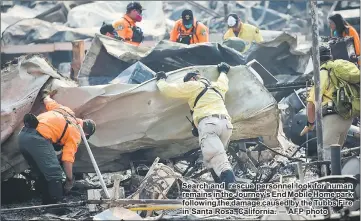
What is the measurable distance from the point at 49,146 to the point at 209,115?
207cm

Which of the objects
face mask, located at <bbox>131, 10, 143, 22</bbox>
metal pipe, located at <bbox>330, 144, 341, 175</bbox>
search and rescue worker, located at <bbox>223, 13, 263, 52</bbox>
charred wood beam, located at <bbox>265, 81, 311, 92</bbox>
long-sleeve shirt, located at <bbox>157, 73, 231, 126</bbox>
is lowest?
metal pipe, located at <bbox>330, 144, 341, 175</bbox>

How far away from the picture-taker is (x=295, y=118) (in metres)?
13.2

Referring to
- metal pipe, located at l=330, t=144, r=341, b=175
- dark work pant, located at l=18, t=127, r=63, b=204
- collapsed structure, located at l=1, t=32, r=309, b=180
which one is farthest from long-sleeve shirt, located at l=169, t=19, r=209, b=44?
metal pipe, located at l=330, t=144, r=341, b=175

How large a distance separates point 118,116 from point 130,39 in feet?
13.2

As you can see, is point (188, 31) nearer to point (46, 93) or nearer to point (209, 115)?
point (46, 93)

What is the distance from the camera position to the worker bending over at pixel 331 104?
37.5ft

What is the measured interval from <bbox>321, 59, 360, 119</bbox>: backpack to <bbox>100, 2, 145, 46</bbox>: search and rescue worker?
4.86 meters

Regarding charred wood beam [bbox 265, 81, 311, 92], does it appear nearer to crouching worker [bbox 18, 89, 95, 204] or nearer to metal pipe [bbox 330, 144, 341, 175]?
crouching worker [bbox 18, 89, 95, 204]

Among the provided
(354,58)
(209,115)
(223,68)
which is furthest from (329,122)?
(354,58)

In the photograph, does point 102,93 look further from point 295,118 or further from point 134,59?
point 295,118

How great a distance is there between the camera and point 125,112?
11.7 m

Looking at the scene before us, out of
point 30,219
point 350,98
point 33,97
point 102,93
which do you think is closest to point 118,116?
point 102,93

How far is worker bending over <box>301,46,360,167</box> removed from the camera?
11.4 meters

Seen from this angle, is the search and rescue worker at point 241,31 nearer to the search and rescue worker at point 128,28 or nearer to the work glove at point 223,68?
the search and rescue worker at point 128,28
